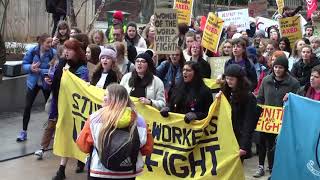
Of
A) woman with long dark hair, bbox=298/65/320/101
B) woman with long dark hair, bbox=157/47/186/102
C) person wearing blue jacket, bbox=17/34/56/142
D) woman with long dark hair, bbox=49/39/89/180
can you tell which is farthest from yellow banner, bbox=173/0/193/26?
woman with long dark hair, bbox=298/65/320/101

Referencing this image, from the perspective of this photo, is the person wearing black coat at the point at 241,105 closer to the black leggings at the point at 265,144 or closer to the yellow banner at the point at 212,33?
the black leggings at the point at 265,144

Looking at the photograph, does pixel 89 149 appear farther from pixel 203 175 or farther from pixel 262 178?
pixel 262 178

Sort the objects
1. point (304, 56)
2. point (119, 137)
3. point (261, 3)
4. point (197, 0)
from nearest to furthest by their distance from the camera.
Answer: point (119, 137), point (304, 56), point (261, 3), point (197, 0)

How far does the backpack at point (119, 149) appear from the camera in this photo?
504 cm

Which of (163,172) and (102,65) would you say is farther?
(102,65)

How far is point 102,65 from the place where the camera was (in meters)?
7.91

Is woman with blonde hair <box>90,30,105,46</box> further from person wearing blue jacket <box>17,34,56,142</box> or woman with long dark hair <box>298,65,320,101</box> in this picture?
woman with long dark hair <box>298,65,320,101</box>

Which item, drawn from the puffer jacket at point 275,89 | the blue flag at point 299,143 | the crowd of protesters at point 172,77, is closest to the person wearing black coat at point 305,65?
the crowd of protesters at point 172,77

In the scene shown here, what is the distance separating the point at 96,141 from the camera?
5148 mm

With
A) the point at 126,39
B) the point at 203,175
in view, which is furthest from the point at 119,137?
the point at 126,39

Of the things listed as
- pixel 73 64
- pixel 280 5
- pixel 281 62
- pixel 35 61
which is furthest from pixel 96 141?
pixel 280 5

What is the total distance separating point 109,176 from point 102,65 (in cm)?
292

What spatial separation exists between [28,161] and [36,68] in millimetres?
1573

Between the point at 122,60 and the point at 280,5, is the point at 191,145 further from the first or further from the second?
the point at 280,5
